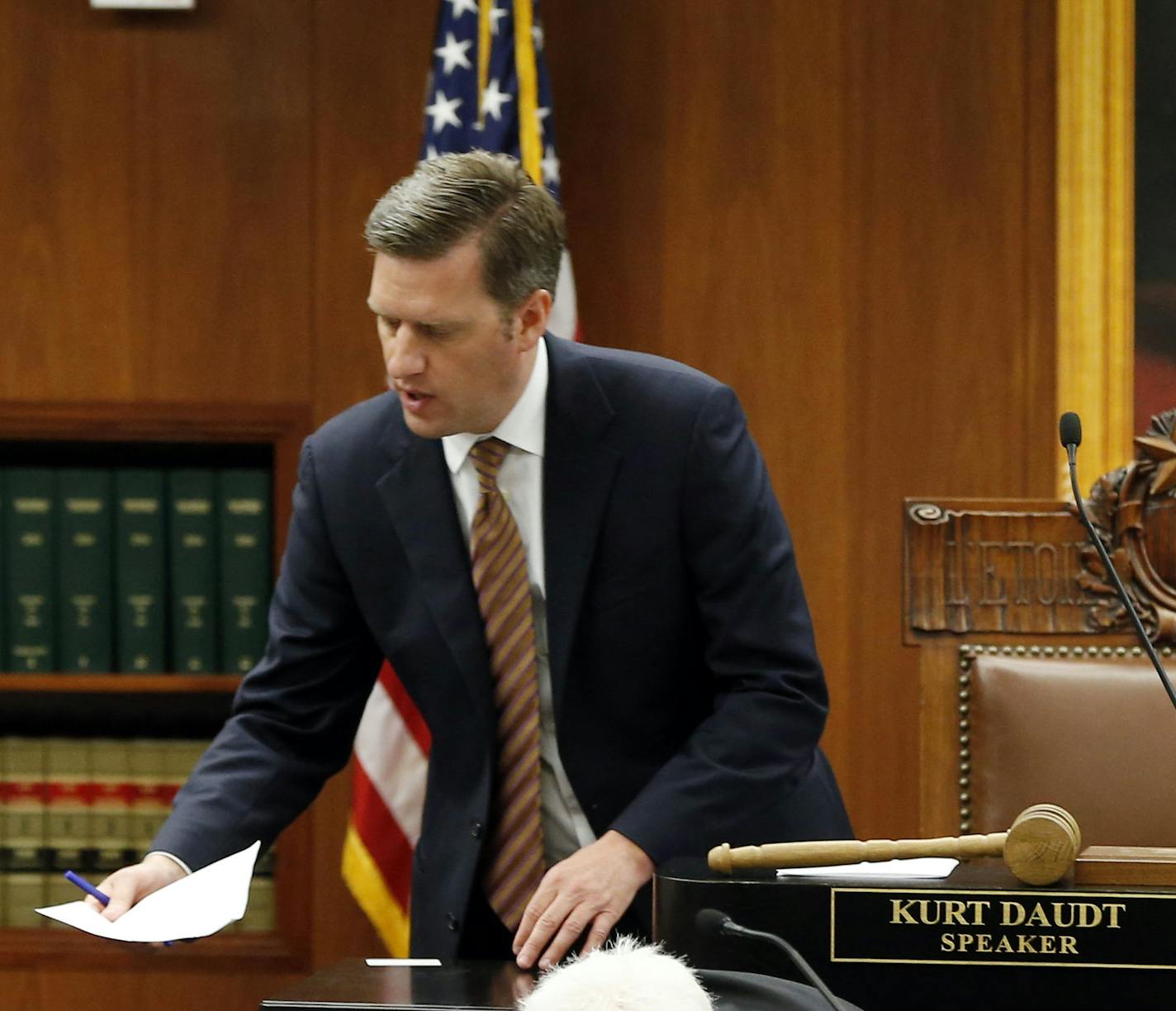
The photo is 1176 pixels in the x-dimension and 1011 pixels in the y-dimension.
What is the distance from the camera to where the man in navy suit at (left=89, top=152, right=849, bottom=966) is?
178cm

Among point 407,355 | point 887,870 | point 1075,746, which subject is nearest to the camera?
point 887,870

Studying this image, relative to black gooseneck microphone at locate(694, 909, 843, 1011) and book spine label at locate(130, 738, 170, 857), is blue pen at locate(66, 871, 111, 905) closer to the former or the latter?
black gooseneck microphone at locate(694, 909, 843, 1011)

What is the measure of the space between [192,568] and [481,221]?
5.69 feet

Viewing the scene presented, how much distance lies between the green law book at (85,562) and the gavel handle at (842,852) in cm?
226

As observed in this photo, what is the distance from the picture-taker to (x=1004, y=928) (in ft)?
4.17

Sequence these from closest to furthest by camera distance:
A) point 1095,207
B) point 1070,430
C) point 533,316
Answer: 1. point 1070,430
2. point 533,316
3. point 1095,207

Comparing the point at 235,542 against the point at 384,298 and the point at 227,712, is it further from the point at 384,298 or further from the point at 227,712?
the point at 384,298

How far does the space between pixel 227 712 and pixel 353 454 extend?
1.70 meters

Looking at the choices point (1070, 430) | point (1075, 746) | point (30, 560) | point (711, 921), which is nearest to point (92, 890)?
point (711, 921)

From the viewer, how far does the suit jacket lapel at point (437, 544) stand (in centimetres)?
188

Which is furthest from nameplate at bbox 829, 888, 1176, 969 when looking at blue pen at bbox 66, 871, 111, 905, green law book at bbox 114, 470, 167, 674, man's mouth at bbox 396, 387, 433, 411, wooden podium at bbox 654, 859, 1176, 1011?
green law book at bbox 114, 470, 167, 674

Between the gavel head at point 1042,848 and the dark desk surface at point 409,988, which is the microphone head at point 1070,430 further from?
the dark desk surface at point 409,988

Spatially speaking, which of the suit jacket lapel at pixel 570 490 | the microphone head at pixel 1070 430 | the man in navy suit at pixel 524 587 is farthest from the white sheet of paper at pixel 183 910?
the microphone head at pixel 1070 430

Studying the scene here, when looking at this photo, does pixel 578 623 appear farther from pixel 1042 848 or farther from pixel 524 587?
pixel 1042 848
